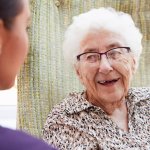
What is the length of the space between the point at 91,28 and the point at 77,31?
0.21 feet

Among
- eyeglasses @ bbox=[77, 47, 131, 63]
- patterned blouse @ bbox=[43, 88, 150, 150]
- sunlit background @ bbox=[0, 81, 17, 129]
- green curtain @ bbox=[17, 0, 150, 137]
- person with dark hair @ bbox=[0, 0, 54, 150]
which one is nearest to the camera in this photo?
person with dark hair @ bbox=[0, 0, 54, 150]

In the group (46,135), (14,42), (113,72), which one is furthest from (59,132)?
(14,42)

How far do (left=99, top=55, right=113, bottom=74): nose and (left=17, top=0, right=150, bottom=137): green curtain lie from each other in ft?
1.17

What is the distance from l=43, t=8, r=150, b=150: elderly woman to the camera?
156 centimetres

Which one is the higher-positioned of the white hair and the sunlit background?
the white hair

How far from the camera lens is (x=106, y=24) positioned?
1.64 meters

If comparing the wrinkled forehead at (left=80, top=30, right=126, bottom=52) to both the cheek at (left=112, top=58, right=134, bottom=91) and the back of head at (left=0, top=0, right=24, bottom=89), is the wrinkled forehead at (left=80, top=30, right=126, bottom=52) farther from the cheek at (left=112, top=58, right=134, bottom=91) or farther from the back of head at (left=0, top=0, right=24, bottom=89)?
the back of head at (left=0, top=0, right=24, bottom=89)

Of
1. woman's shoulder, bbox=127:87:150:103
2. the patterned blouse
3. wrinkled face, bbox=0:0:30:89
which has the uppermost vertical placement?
wrinkled face, bbox=0:0:30:89

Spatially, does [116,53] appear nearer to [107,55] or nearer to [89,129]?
[107,55]

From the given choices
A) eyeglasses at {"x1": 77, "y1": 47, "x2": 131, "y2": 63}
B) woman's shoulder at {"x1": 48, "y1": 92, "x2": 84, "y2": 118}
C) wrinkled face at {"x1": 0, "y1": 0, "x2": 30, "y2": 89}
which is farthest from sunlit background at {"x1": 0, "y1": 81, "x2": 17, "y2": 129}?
wrinkled face at {"x1": 0, "y1": 0, "x2": 30, "y2": 89}

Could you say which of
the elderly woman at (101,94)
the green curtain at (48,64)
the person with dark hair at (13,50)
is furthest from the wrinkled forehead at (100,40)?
the person with dark hair at (13,50)

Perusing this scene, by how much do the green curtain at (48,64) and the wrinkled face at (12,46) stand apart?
3.50 ft

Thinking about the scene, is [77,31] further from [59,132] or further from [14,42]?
[14,42]

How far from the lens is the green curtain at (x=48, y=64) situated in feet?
6.24
